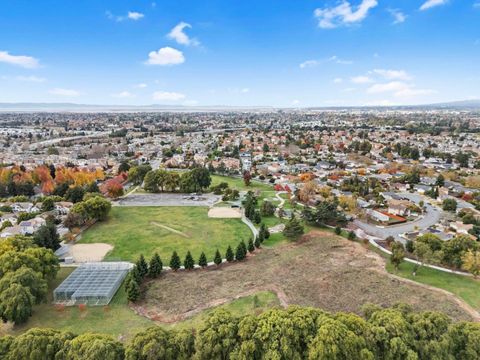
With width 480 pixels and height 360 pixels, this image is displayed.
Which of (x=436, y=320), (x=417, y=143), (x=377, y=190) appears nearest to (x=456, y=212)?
(x=377, y=190)

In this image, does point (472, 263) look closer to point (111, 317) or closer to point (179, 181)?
point (111, 317)

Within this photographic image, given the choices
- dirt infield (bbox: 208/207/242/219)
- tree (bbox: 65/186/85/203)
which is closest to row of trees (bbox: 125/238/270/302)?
dirt infield (bbox: 208/207/242/219)

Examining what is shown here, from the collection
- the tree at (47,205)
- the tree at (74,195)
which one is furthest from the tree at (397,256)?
the tree at (74,195)

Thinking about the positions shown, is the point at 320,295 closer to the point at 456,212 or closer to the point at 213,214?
the point at 213,214

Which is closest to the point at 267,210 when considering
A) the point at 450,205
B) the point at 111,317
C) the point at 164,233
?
the point at 164,233

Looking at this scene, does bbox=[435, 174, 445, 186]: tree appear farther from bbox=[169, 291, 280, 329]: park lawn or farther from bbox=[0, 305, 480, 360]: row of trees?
bbox=[169, 291, 280, 329]: park lawn

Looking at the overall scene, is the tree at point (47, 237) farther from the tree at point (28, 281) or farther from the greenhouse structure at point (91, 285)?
the tree at point (28, 281)

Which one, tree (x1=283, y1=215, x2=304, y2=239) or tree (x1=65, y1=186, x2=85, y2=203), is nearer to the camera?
tree (x1=283, y1=215, x2=304, y2=239)
